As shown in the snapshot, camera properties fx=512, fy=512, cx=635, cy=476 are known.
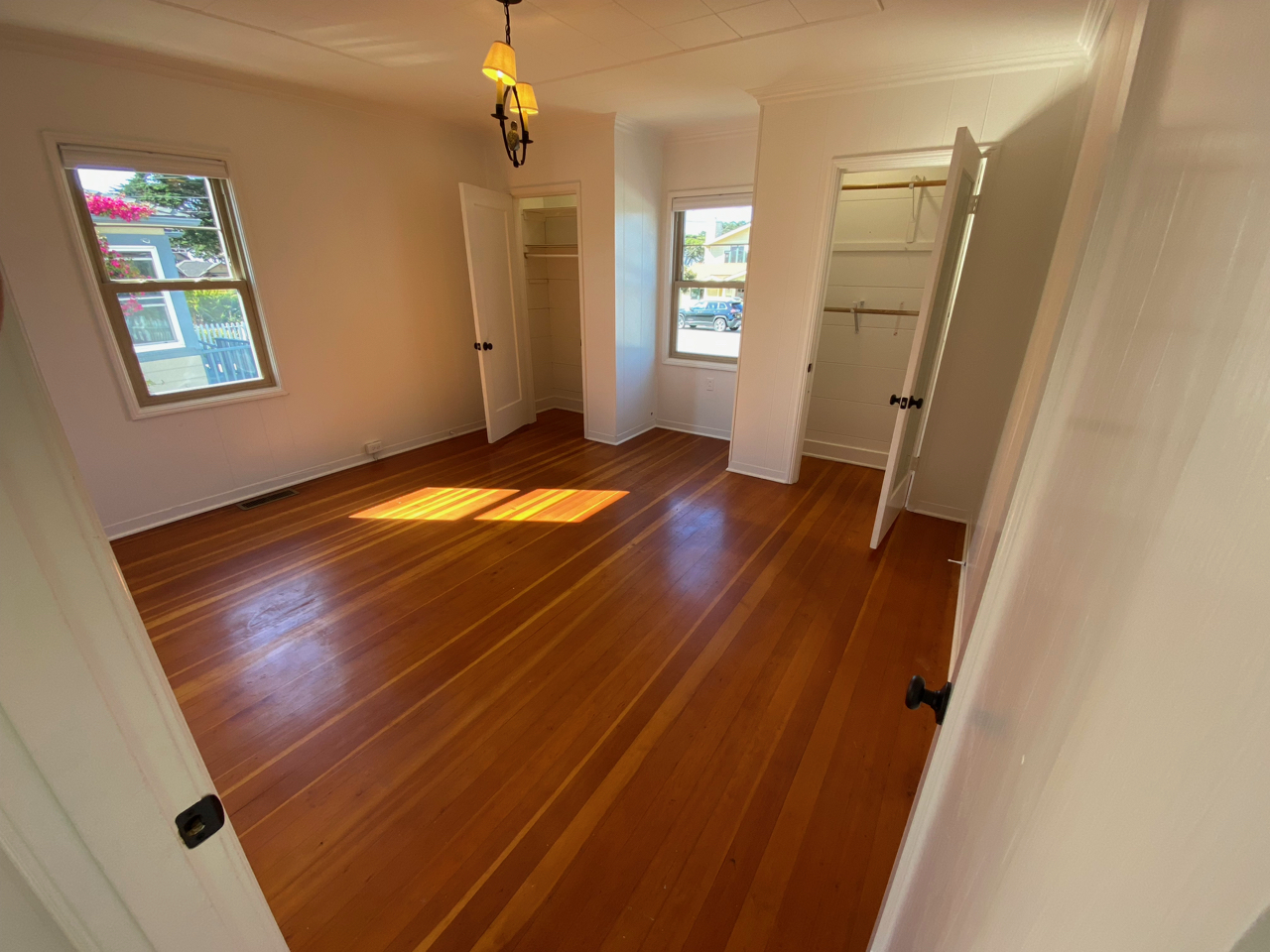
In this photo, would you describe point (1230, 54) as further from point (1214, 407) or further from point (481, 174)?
point (481, 174)

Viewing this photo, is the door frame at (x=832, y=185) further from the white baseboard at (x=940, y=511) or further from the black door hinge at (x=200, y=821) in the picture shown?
the black door hinge at (x=200, y=821)

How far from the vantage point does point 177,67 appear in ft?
9.35

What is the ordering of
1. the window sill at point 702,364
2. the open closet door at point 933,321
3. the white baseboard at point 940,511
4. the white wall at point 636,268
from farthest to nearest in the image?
1. the window sill at point 702,364
2. the white wall at point 636,268
3. the white baseboard at point 940,511
4. the open closet door at point 933,321

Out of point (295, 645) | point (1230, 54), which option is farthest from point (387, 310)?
point (1230, 54)

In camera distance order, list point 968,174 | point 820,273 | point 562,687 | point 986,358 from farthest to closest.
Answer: point 820,273 < point 986,358 < point 968,174 < point 562,687

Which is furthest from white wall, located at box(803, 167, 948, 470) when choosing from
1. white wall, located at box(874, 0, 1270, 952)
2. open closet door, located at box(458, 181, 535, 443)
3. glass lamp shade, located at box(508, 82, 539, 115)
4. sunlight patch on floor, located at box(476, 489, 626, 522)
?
white wall, located at box(874, 0, 1270, 952)

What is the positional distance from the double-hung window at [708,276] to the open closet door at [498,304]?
148cm

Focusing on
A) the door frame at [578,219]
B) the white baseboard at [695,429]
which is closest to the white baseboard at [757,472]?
the white baseboard at [695,429]

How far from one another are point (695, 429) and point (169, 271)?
13.2ft

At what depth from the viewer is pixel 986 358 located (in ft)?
9.91

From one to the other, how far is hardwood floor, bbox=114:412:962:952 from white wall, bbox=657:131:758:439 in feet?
5.82

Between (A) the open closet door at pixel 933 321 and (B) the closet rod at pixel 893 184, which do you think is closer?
(A) the open closet door at pixel 933 321

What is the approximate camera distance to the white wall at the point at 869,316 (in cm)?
376

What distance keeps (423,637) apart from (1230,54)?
2.55m
